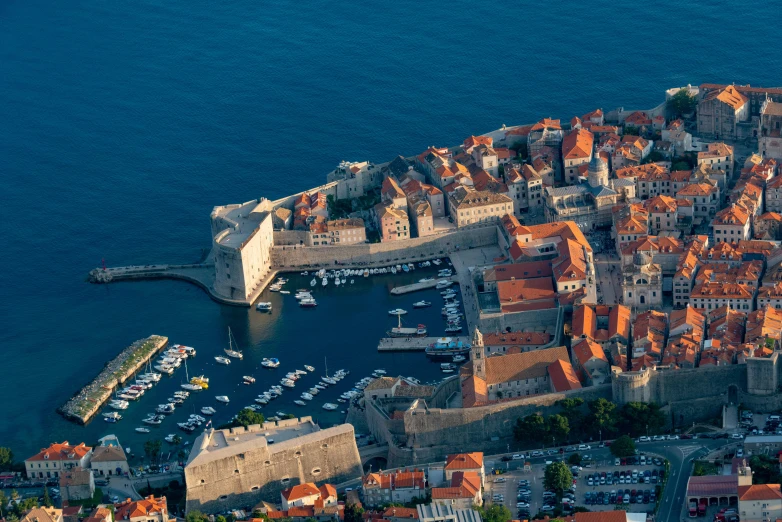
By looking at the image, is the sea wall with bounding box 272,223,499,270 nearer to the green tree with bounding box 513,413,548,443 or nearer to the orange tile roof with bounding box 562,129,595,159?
the orange tile roof with bounding box 562,129,595,159

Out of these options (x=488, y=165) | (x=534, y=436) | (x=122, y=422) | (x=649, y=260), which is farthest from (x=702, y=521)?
(x=488, y=165)

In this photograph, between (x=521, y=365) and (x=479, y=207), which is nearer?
(x=521, y=365)

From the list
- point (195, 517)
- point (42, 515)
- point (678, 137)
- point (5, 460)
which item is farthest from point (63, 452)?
point (678, 137)

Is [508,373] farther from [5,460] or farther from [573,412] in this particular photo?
[5,460]

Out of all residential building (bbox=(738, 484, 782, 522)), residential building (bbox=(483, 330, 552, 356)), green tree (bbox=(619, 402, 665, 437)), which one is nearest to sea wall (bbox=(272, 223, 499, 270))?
residential building (bbox=(483, 330, 552, 356))

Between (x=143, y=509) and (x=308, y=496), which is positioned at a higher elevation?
(x=143, y=509)

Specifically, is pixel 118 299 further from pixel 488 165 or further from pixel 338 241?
pixel 488 165

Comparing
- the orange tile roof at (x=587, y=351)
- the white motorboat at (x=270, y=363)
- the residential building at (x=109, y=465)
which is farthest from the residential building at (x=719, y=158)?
the residential building at (x=109, y=465)
